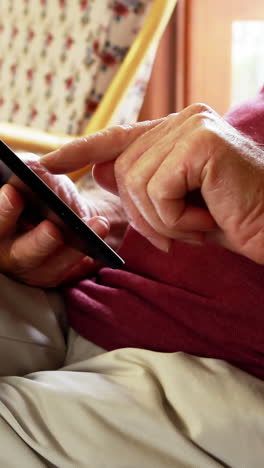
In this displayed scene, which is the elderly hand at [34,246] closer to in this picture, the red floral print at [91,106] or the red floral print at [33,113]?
the red floral print at [91,106]

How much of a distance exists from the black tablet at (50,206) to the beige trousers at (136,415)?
0.14m

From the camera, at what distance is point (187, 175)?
54 centimetres

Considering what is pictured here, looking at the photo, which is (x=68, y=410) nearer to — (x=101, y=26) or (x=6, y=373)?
(x=6, y=373)

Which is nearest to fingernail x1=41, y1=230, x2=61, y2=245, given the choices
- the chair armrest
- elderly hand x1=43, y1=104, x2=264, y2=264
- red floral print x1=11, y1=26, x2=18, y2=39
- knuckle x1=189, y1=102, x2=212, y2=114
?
elderly hand x1=43, y1=104, x2=264, y2=264

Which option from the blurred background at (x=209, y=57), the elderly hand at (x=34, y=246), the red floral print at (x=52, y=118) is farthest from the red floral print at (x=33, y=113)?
the elderly hand at (x=34, y=246)

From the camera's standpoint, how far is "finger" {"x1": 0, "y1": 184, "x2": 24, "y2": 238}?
0.69 m

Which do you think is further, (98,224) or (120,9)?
(120,9)

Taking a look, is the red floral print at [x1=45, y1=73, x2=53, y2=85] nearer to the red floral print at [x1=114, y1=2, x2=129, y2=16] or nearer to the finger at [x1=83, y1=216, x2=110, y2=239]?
the red floral print at [x1=114, y1=2, x2=129, y2=16]

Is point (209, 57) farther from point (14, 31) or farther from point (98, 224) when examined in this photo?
point (98, 224)

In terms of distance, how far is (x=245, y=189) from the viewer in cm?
53

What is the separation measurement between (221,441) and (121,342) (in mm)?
200

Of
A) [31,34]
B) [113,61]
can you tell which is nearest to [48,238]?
[113,61]

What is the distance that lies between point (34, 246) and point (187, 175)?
27 cm

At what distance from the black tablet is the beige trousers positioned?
0.14 meters
